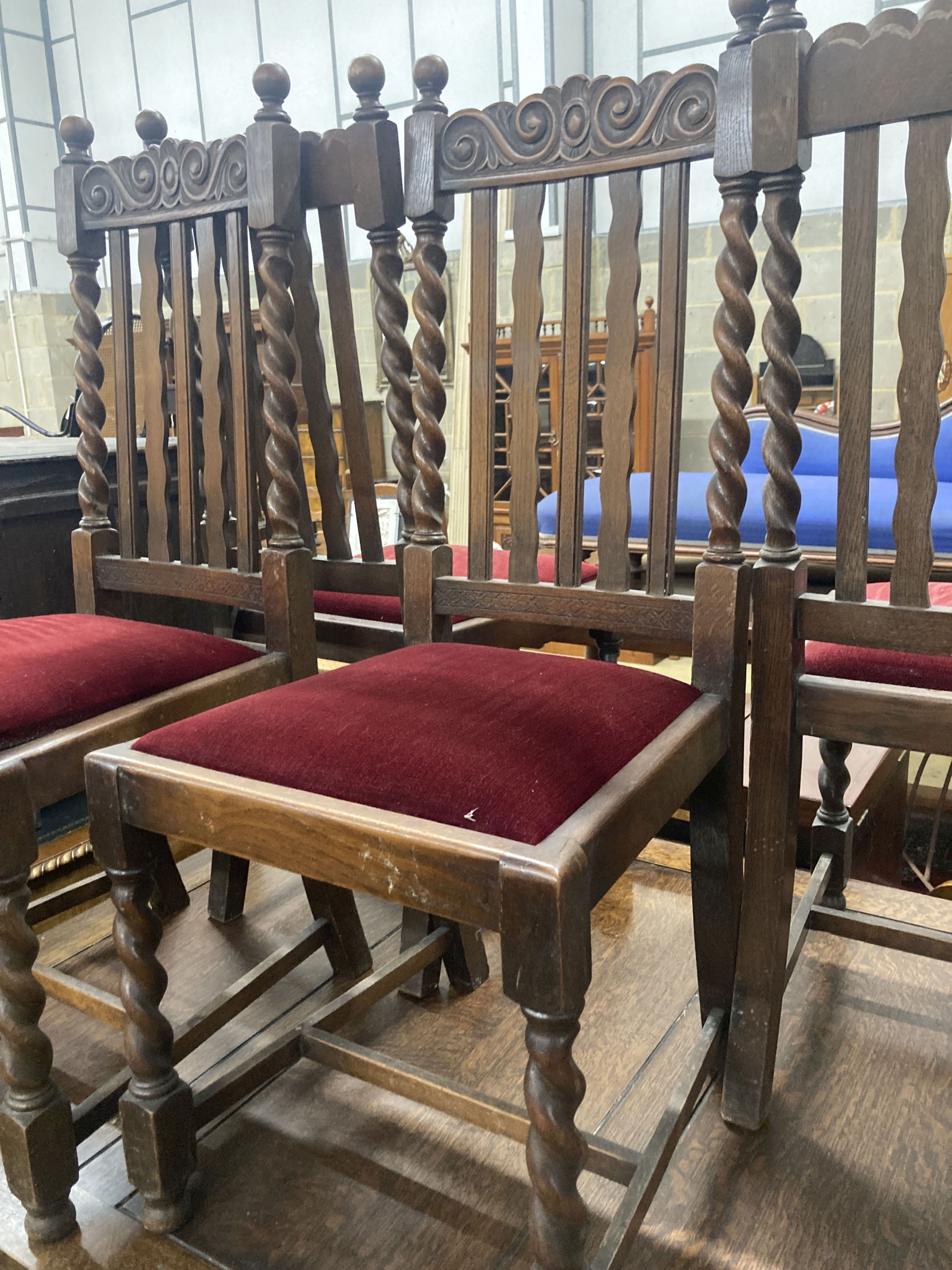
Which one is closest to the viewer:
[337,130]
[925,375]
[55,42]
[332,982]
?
[925,375]

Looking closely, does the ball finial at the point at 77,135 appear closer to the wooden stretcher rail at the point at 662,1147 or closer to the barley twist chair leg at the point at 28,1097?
the barley twist chair leg at the point at 28,1097

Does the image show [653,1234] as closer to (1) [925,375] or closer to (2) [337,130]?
(1) [925,375]

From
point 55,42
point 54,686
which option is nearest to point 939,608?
point 54,686

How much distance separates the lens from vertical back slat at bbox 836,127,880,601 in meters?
0.89

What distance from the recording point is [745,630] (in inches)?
39.4

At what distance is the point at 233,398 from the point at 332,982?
0.83 m

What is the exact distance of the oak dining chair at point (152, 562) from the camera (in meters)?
0.96

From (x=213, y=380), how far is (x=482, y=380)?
1.30 feet

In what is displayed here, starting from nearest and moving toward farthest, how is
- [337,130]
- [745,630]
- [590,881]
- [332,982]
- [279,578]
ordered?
[590,881] < [745,630] < [337,130] < [279,578] < [332,982]

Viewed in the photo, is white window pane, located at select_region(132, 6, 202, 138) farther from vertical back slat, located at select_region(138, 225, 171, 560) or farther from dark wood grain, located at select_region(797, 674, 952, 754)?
dark wood grain, located at select_region(797, 674, 952, 754)

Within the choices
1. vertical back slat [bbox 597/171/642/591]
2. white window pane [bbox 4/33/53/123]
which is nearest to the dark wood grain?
vertical back slat [bbox 597/171/642/591]

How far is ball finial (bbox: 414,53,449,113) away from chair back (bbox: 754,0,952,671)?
1.19ft

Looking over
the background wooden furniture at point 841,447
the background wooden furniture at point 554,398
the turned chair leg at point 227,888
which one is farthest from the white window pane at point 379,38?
the background wooden furniture at point 841,447

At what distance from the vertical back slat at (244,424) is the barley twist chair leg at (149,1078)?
50 centimetres
